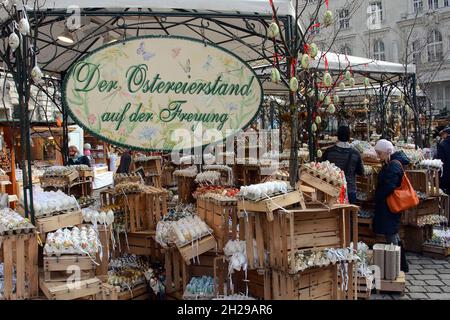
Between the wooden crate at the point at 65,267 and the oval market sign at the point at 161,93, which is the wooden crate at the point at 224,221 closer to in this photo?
the oval market sign at the point at 161,93

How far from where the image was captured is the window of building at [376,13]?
31502 mm

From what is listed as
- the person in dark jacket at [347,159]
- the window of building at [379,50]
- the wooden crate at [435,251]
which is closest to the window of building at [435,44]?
the window of building at [379,50]

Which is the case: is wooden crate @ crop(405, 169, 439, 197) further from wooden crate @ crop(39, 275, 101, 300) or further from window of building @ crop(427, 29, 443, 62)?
window of building @ crop(427, 29, 443, 62)

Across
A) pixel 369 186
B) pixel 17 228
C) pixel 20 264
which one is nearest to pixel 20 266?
pixel 20 264

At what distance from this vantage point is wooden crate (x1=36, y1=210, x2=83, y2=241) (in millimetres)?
3686

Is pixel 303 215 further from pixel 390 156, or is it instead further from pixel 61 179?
pixel 61 179

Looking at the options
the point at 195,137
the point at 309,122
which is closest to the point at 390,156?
the point at 309,122

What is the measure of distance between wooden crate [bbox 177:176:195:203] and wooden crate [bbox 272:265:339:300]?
4.00 metres

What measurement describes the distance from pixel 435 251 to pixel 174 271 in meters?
4.21

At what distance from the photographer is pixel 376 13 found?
31.8 m

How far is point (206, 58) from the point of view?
3938mm

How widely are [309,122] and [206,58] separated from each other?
5.05ft

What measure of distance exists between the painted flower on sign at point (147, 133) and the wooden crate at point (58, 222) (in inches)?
37.0
